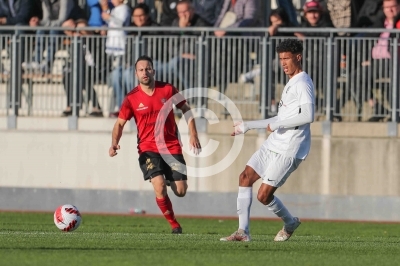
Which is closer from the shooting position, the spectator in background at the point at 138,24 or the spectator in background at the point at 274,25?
the spectator in background at the point at 274,25

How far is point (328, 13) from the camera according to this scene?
22.3 m

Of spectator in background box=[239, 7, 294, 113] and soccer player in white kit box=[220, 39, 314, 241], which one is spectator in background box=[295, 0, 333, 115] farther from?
soccer player in white kit box=[220, 39, 314, 241]

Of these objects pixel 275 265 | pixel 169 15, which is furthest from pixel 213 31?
pixel 275 265

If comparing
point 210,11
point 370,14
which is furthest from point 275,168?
point 210,11

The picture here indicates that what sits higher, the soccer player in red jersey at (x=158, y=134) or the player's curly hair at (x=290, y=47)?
the player's curly hair at (x=290, y=47)

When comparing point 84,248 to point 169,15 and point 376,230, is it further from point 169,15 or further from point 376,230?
point 169,15

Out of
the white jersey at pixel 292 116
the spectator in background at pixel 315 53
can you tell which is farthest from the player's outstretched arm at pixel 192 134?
the spectator in background at pixel 315 53

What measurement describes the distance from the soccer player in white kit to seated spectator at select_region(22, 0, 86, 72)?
965 centimetres

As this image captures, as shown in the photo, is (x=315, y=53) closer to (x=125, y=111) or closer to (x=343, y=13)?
(x=343, y=13)

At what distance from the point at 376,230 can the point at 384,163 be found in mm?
3115

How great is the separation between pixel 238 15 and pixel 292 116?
9.39m

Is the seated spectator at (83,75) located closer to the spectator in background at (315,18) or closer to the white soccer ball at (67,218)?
the spectator in background at (315,18)

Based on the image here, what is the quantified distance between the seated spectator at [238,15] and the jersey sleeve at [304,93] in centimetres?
915

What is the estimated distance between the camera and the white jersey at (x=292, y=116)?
43.7 feet
